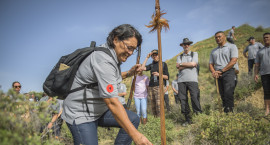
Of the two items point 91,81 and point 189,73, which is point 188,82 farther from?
point 91,81

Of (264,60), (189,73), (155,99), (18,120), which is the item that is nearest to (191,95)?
(189,73)

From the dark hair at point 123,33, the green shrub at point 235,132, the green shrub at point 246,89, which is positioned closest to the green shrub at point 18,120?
the dark hair at point 123,33

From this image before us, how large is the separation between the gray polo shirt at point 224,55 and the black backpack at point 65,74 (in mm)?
3686

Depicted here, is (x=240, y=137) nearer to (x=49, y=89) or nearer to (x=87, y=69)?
(x=87, y=69)

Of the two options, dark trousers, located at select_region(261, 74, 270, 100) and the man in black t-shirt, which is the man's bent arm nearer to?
the man in black t-shirt

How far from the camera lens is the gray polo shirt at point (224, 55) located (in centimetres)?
443

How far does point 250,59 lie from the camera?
329 inches

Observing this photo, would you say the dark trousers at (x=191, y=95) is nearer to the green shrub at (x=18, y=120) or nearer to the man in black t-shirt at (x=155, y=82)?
the man in black t-shirt at (x=155, y=82)

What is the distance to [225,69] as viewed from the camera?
4363mm

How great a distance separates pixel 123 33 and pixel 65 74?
2.38ft

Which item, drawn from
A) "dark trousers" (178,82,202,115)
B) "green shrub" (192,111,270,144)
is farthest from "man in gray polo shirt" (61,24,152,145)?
"dark trousers" (178,82,202,115)

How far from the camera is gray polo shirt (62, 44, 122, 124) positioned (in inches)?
65.4

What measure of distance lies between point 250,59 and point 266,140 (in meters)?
6.44

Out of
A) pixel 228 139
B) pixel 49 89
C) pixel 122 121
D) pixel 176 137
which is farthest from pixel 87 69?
pixel 176 137
